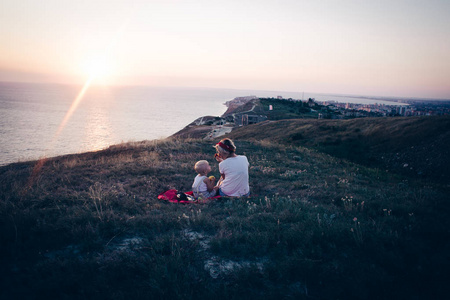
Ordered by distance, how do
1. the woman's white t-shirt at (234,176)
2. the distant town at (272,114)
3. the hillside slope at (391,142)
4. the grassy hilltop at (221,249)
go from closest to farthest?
the grassy hilltop at (221,249) → the woman's white t-shirt at (234,176) → the hillside slope at (391,142) → the distant town at (272,114)

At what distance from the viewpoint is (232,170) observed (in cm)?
586

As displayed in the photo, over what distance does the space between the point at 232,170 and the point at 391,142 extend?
19461 millimetres

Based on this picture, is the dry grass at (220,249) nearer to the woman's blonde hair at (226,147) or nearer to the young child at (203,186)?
the young child at (203,186)

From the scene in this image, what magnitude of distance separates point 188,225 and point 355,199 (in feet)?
12.9

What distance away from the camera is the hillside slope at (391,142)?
14.9 meters

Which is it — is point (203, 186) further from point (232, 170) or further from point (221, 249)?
point (221, 249)

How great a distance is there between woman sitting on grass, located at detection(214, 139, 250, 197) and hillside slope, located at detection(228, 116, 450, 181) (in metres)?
13.8

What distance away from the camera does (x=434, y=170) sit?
13875mm

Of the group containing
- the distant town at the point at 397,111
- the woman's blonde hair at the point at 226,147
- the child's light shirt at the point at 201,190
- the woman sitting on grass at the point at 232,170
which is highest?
the distant town at the point at 397,111

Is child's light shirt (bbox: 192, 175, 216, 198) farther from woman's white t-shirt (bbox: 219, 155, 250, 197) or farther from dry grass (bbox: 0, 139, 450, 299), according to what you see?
dry grass (bbox: 0, 139, 450, 299)

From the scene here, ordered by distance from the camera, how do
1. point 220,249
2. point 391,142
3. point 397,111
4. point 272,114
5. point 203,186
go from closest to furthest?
1. point 220,249
2. point 203,186
3. point 391,142
4. point 272,114
5. point 397,111

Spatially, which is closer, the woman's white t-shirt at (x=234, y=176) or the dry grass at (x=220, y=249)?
the dry grass at (x=220, y=249)

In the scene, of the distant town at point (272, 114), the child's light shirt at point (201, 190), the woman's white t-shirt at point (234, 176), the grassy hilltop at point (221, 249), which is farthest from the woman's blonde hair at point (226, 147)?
the distant town at point (272, 114)

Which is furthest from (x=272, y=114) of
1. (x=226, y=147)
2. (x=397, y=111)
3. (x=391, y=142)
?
(x=226, y=147)
